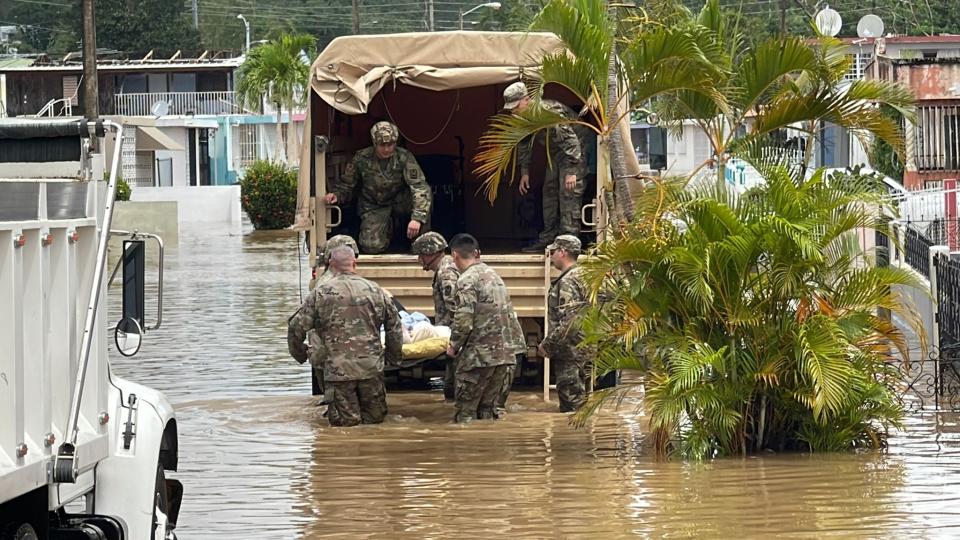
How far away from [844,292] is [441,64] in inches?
203

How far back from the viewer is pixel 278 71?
6069 cm

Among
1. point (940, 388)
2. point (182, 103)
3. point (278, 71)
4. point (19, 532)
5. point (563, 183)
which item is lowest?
point (940, 388)

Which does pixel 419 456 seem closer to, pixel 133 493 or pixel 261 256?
pixel 133 493

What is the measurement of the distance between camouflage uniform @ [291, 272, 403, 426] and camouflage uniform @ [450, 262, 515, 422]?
0.50 metres

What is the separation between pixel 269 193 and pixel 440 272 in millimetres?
28980

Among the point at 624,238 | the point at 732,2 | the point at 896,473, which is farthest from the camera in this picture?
the point at 732,2

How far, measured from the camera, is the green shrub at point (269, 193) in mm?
42438

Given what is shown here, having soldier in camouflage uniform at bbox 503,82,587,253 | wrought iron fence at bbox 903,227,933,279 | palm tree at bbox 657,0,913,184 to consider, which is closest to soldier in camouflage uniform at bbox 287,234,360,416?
soldier in camouflage uniform at bbox 503,82,587,253

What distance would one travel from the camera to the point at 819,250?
1087 centimetres

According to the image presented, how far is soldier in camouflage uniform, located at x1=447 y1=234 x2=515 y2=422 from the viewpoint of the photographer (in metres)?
13.3

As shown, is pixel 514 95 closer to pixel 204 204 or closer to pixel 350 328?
pixel 350 328

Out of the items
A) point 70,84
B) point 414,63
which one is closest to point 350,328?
point 414,63

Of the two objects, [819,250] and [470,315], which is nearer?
[819,250]

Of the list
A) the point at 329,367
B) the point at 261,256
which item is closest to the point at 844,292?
the point at 329,367
